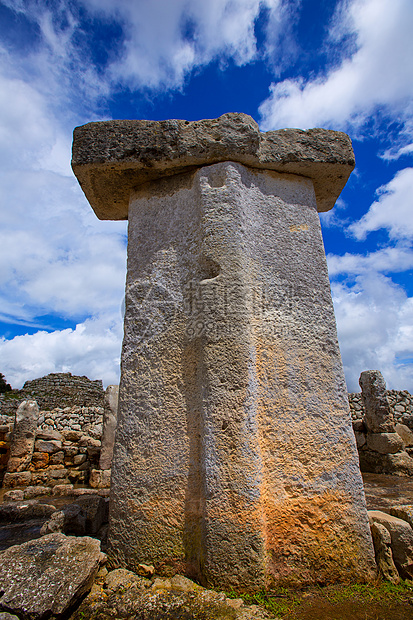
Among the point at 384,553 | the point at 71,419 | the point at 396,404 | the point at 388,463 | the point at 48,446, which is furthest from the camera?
the point at 71,419

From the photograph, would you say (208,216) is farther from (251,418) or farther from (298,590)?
(298,590)

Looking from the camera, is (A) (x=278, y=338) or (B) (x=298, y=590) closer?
(B) (x=298, y=590)

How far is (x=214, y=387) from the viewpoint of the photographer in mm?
2070

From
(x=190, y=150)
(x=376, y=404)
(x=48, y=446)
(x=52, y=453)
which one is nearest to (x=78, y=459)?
(x=52, y=453)

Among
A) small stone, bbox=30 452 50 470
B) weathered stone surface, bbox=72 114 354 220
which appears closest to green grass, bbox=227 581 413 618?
weathered stone surface, bbox=72 114 354 220

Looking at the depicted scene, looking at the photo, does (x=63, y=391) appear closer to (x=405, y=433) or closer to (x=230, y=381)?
(x=405, y=433)

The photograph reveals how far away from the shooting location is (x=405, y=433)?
7582mm

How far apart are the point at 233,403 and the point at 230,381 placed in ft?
0.41

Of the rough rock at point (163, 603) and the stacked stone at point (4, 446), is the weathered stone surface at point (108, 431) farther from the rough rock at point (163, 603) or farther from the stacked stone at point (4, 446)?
the rough rock at point (163, 603)

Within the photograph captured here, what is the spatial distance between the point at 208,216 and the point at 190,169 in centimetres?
54

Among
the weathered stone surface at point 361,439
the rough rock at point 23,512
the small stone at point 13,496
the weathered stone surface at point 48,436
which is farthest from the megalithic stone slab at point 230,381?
the weathered stone surface at point 48,436

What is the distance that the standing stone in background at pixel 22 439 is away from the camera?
6.94 meters

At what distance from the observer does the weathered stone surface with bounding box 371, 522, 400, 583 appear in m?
2.01

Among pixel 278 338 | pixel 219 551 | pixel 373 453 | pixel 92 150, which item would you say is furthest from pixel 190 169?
pixel 373 453
